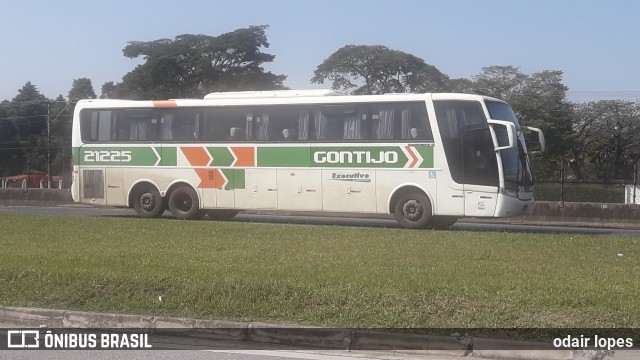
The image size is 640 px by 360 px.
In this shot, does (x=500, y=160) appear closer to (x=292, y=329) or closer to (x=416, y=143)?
(x=416, y=143)

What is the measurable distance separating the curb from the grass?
298mm

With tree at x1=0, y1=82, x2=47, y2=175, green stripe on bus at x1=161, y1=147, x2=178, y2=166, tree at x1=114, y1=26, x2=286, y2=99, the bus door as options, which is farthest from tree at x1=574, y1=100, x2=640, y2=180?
tree at x1=0, y1=82, x2=47, y2=175

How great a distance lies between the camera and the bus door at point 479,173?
19.8 metres

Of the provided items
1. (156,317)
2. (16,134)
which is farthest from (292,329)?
(16,134)

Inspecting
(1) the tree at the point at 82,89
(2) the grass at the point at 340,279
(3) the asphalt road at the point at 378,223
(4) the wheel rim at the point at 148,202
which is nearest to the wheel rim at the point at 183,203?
(4) the wheel rim at the point at 148,202

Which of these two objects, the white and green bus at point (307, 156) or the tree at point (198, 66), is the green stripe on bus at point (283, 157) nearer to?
the white and green bus at point (307, 156)

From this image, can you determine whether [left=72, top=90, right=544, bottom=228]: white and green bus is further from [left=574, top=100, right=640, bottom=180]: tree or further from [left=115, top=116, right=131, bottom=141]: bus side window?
[left=574, top=100, right=640, bottom=180]: tree

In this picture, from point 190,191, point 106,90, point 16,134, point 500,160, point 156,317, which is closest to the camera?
point 156,317

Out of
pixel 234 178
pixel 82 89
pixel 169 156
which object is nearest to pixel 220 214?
pixel 234 178

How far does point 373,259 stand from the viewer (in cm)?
1232

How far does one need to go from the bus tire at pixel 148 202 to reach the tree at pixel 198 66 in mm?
27527

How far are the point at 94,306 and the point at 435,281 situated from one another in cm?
391

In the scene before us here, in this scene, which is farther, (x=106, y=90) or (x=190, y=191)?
(x=106, y=90)

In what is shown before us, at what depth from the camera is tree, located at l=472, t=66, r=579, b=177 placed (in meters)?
48.4
